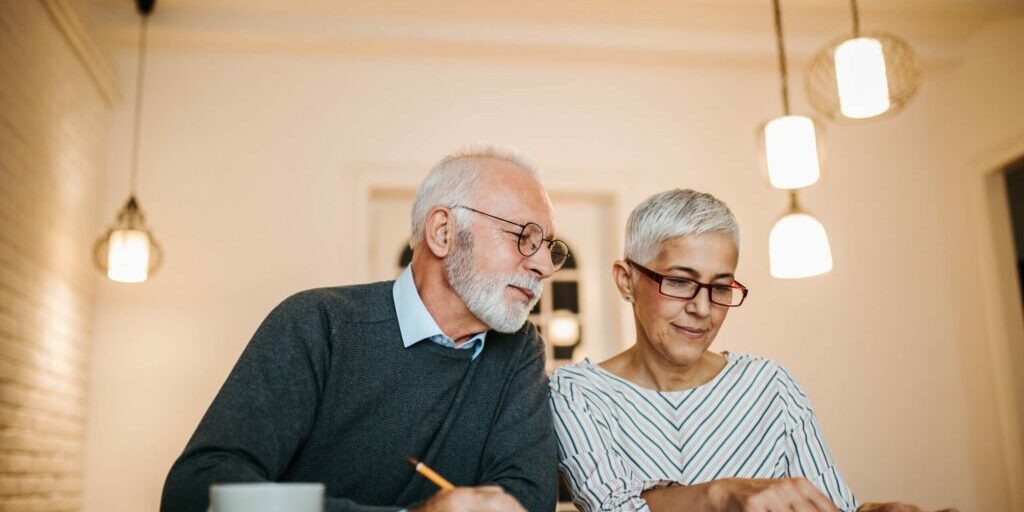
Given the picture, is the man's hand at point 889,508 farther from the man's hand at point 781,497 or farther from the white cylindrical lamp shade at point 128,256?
the white cylindrical lamp shade at point 128,256

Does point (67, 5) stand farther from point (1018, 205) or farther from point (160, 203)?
point (1018, 205)

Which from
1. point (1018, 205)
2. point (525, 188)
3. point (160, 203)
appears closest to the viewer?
point (525, 188)

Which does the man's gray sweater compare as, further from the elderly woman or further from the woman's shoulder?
the woman's shoulder

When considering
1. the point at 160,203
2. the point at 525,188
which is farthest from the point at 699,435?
the point at 160,203

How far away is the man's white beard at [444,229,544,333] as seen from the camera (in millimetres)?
1702

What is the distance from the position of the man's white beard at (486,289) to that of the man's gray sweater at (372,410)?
9 cm

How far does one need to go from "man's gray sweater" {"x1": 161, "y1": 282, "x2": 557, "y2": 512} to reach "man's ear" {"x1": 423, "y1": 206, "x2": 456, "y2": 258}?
0.44 ft

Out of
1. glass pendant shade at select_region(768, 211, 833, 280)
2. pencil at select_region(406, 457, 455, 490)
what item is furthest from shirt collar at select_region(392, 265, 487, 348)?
glass pendant shade at select_region(768, 211, 833, 280)

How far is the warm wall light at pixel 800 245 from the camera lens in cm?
342

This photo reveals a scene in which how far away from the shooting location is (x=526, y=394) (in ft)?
5.52

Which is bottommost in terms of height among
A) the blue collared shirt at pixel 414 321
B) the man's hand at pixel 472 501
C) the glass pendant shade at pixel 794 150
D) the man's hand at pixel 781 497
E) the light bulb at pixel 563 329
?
the man's hand at pixel 781 497

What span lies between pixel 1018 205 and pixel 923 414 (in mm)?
2333

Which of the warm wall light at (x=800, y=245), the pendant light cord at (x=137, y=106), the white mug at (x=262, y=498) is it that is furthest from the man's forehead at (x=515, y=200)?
the pendant light cord at (x=137, y=106)

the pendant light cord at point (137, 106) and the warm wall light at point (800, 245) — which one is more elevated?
the pendant light cord at point (137, 106)
